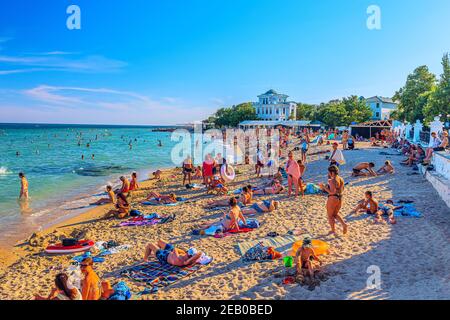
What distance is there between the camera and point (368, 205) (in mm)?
7961

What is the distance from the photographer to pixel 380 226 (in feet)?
22.9

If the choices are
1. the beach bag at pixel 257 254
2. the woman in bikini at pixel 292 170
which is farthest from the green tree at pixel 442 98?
the beach bag at pixel 257 254

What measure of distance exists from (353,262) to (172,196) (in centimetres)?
690

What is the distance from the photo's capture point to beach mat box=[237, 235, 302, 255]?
20.1ft

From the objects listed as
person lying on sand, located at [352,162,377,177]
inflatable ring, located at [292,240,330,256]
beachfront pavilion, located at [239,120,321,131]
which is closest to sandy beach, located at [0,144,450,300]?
inflatable ring, located at [292,240,330,256]

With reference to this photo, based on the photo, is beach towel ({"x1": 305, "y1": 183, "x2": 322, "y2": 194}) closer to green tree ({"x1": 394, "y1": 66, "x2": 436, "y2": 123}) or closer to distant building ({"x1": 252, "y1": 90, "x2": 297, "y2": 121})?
green tree ({"x1": 394, "y1": 66, "x2": 436, "y2": 123})

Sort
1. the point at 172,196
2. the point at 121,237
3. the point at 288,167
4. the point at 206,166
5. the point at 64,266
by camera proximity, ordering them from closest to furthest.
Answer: the point at 64,266, the point at 121,237, the point at 288,167, the point at 172,196, the point at 206,166

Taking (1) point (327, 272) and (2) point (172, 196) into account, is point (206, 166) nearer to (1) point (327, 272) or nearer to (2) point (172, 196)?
(2) point (172, 196)

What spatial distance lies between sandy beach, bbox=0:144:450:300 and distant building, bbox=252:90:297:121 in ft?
204

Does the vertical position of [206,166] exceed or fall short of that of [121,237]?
it exceeds it

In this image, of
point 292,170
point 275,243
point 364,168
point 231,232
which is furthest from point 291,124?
point 275,243

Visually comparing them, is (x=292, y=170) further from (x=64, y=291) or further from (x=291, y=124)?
(x=291, y=124)

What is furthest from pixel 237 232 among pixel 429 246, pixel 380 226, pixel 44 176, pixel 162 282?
pixel 44 176

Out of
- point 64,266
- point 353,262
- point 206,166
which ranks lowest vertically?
point 64,266
